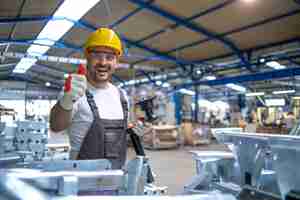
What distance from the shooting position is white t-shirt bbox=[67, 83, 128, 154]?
1.82m

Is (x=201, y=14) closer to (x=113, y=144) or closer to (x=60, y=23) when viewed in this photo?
(x=60, y=23)

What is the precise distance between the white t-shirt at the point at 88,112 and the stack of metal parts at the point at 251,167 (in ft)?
2.24

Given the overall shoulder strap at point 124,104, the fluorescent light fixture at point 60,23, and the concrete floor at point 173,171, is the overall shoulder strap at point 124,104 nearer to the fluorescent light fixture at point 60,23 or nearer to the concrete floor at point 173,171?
the concrete floor at point 173,171

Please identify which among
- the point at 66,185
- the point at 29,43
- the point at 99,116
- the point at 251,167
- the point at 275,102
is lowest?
the point at 251,167

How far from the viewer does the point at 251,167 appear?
6.35ft

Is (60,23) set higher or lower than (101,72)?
higher

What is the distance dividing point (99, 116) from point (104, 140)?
0.14 meters

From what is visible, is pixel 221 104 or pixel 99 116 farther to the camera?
pixel 221 104

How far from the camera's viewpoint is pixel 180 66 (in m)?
14.0

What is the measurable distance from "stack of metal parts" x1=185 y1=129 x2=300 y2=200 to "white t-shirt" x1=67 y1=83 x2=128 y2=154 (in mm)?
682

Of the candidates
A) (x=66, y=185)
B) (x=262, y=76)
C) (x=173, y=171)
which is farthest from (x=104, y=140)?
(x=262, y=76)

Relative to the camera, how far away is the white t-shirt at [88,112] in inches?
71.5

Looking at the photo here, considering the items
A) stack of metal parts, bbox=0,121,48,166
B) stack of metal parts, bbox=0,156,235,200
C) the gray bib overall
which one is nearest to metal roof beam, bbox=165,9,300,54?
stack of metal parts, bbox=0,121,48,166

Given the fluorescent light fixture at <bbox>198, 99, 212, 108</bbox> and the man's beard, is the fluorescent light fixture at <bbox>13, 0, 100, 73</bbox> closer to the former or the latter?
the man's beard
